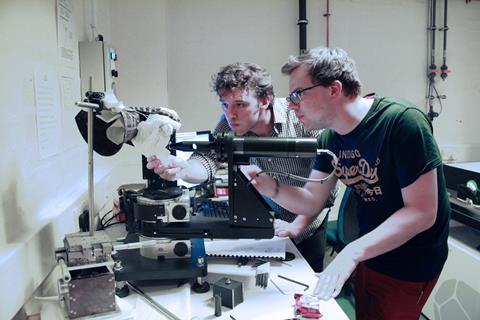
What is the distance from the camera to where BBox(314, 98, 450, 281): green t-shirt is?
1129mm

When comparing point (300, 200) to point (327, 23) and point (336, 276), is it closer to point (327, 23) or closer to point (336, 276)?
point (336, 276)

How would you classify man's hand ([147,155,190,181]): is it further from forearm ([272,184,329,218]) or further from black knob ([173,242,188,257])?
forearm ([272,184,329,218])

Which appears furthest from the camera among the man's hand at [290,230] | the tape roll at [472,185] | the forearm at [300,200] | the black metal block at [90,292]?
the tape roll at [472,185]

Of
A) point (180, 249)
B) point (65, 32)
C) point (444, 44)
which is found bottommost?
point (180, 249)

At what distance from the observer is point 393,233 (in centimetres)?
111

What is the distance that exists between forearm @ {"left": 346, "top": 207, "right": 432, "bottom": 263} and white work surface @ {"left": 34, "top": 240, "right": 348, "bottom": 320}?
17 cm

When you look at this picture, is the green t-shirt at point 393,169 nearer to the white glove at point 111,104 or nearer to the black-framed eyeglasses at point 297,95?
the black-framed eyeglasses at point 297,95

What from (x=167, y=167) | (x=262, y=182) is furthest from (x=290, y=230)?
(x=167, y=167)

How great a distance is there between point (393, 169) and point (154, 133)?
723 mm

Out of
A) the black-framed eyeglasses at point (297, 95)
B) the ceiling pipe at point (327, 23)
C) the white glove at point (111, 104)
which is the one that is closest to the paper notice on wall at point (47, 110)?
the white glove at point (111, 104)

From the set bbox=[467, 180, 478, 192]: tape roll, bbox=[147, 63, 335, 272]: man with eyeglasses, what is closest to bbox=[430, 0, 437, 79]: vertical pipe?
bbox=[467, 180, 478, 192]: tape roll

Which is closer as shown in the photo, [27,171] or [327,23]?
[27,171]

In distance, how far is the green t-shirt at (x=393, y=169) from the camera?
113 cm

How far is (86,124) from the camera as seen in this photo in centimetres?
108
